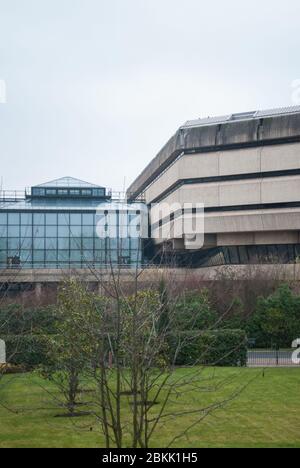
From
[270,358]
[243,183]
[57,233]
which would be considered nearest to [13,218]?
[57,233]

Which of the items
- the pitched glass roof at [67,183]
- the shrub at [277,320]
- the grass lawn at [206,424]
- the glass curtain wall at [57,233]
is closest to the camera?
the grass lawn at [206,424]

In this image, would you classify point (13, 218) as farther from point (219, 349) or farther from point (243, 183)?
point (219, 349)

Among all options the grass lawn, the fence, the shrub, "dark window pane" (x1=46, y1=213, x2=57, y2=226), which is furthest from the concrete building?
the grass lawn

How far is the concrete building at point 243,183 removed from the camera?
59.1 meters

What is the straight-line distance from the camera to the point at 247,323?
3947 centimetres

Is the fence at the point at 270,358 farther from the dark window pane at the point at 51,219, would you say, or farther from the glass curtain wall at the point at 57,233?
the dark window pane at the point at 51,219

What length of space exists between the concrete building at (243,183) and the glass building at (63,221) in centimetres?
463

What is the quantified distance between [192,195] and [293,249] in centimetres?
926

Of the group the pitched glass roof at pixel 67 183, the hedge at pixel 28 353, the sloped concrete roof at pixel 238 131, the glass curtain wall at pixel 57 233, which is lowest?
the hedge at pixel 28 353

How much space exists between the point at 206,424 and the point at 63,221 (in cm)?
4916

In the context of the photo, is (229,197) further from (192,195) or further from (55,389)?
(55,389)

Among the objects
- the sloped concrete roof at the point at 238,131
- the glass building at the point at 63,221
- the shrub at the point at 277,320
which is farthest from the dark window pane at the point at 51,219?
the shrub at the point at 277,320

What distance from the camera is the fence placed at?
3200 centimetres

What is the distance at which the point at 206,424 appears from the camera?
17969 millimetres
